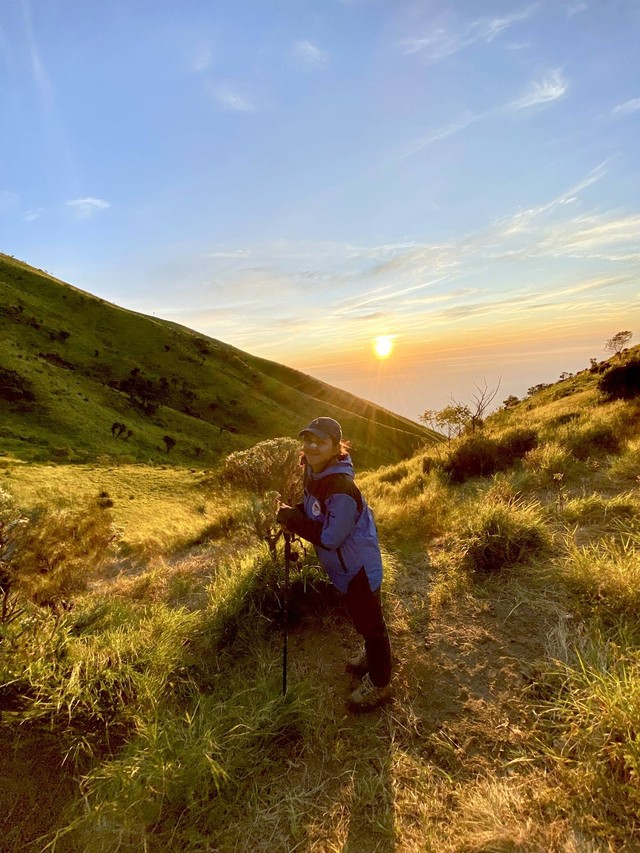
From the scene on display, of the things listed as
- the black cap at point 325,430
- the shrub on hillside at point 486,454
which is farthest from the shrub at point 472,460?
the black cap at point 325,430

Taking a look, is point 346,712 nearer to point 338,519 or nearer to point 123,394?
point 338,519

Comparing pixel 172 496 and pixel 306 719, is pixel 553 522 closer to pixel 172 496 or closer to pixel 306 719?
pixel 306 719

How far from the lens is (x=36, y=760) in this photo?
3504mm

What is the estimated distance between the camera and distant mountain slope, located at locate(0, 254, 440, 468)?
56344 mm

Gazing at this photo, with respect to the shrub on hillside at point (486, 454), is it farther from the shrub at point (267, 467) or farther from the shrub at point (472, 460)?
the shrub at point (267, 467)

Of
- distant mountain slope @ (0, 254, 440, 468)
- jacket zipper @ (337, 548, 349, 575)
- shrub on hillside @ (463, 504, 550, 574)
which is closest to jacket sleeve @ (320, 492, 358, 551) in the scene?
jacket zipper @ (337, 548, 349, 575)

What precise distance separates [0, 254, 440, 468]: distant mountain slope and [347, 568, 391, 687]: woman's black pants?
143 ft

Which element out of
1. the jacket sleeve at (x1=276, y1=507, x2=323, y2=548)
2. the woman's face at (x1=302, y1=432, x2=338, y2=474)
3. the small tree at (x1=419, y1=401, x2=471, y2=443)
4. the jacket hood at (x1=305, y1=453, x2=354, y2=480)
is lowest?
the jacket sleeve at (x1=276, y1=507, x2=323, y2=548)

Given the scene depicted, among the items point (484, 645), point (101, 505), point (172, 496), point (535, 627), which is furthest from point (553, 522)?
point (172, 496)

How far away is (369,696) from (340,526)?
185 cm

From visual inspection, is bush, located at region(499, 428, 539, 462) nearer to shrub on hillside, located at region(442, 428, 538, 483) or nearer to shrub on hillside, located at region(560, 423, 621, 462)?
shrub on hillside, located at region(442, 428, 538, 483)

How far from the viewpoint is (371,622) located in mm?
3916

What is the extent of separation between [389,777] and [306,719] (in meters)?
0.87

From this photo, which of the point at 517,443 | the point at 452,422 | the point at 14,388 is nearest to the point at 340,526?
A: the point at 517,443
